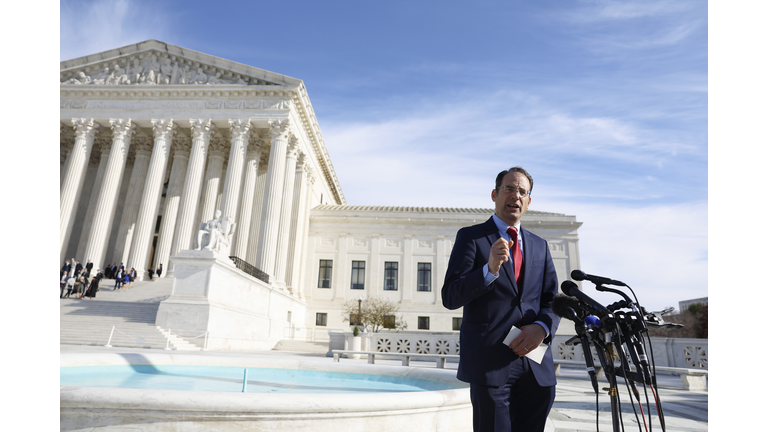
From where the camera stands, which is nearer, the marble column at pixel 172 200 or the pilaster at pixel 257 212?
the marble column at pixel 172 200

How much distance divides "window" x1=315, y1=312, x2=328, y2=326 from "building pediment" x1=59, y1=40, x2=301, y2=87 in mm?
17771

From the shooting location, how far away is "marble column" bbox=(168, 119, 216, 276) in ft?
94.9

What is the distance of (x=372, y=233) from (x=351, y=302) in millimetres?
6123

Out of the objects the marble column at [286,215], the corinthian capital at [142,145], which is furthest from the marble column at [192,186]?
the corinthian capital at [142,145]

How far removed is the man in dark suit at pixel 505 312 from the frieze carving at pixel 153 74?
100 ft

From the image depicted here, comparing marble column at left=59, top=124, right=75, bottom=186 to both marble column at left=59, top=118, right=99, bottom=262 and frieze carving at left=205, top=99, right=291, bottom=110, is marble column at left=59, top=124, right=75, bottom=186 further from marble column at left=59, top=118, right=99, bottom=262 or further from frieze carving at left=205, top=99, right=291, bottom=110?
frieze carving at left=205, top=99, right=291, bottom=110

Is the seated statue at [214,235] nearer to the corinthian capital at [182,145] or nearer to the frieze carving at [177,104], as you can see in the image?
the frieze carving at [177,104]

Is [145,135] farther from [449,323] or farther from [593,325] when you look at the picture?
[593,325]

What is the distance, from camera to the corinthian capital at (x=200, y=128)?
30.2m

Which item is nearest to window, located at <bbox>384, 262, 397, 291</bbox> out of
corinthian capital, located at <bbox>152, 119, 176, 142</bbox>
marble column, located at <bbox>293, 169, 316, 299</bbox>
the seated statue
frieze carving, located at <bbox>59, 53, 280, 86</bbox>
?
marble column, located at <bbox>293, 169, 316, 299</bbox>

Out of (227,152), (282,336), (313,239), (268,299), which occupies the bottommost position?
(282,336)

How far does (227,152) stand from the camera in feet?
113
